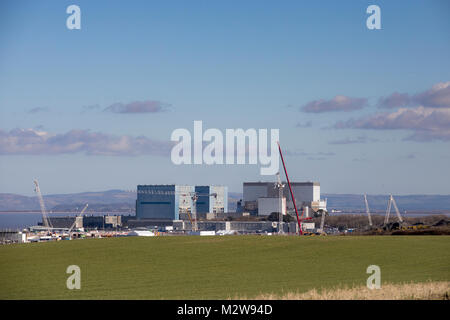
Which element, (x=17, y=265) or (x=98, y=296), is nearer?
(x=98, y=296)

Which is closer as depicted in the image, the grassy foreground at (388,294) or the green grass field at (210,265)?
the grassy foreground at (388,294)

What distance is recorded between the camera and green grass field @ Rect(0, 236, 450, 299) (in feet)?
129

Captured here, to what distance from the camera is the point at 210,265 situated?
56.4 m

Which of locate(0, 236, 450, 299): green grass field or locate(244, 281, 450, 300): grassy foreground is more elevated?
locate(244, 281, 450, 300): grassy foreground

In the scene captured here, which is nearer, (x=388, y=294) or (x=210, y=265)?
(x=388, y=294)

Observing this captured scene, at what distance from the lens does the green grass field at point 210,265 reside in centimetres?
3934

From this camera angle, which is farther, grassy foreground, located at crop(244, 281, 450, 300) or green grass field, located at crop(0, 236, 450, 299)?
green grass field, located at crop(0, 236, 450, 299)

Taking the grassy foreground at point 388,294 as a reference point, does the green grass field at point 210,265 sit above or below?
below

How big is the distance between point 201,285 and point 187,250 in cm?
2871

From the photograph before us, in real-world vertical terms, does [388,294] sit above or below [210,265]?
above
